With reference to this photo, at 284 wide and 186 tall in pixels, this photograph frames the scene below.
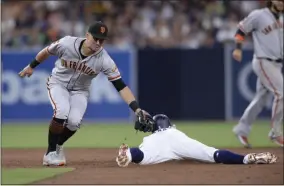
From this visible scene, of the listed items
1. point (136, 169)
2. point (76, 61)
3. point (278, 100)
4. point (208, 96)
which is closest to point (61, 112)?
point (76, 61)

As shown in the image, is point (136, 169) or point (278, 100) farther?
Answer: point (278, 100)

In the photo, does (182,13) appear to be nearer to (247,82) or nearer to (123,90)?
(247,82)

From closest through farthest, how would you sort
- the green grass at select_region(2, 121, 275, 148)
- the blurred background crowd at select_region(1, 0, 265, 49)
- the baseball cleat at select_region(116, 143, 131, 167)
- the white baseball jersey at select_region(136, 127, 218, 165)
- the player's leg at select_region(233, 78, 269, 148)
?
the baseball cleat at select_region(116, 143, 131, 167) → the white baseball jersey at select_region(136, 127, 218, 165) → the player's leg at select_region(233, 78, 269, 148) → the green grass at select_region(2, 121, 275, 148) → the blurred background crowd at select_region(1, 0, 265, 49)

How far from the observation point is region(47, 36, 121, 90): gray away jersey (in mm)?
9555

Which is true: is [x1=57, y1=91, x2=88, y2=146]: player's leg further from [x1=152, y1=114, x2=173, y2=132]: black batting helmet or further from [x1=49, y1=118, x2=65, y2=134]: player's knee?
[x1=152, y1=114, x2=173, y2=132]: black batting helmet

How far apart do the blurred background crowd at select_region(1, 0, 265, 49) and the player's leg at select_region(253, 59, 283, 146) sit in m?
7.05

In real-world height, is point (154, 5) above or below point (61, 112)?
above

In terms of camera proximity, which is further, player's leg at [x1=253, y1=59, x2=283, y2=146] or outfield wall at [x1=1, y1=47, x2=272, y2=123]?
outfield wall at [x1=1, y1=47, x2=272, y2=123]

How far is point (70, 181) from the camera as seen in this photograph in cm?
767

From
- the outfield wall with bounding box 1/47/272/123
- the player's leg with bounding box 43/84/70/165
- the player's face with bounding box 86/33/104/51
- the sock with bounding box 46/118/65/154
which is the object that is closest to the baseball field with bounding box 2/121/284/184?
the player's leg with bounding box 43/84/70/165

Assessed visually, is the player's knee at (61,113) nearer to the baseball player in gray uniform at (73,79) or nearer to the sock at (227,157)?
the baseball player in gray uniform at (73,79)

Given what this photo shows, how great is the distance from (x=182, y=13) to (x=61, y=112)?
37.9 ft

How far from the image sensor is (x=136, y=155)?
29.6 feet

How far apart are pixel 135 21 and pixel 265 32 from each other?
8562 millimetres
